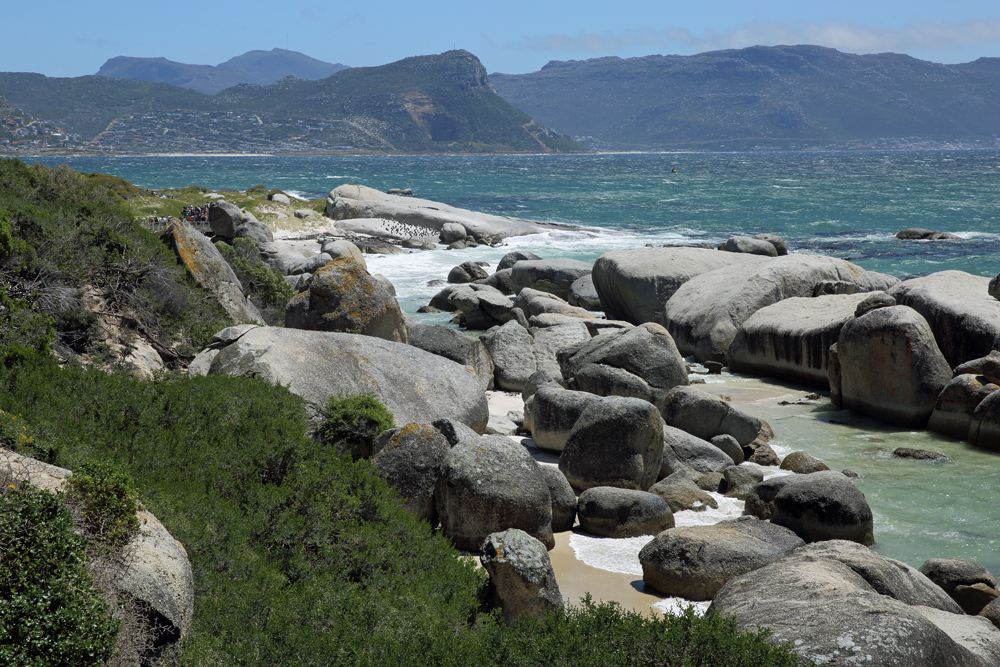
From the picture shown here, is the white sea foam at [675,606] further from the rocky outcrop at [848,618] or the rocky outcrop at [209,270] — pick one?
the rocky outcrop at [209,270]

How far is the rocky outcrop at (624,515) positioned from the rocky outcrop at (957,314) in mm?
9301

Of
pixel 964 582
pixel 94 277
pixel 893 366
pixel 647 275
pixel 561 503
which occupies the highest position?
pixel 94 277

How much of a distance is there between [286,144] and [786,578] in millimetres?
201706

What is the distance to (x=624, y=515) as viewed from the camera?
9.95 metres

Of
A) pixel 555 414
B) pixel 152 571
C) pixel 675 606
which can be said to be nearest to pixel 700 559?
pixel 675 606

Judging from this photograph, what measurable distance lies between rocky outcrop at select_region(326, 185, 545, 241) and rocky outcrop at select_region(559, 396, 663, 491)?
3183cm

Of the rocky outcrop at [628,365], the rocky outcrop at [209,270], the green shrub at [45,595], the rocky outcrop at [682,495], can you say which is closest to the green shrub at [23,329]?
the green shrub at [45,595]

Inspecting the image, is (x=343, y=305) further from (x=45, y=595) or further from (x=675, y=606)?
(x=45, y=595)

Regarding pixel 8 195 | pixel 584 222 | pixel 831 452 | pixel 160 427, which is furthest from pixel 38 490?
pixel 584 222

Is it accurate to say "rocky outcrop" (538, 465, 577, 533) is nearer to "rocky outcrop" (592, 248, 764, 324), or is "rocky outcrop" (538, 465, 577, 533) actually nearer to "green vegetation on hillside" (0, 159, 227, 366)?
"green vegetation on hillside" (0, 159, 227, 366)

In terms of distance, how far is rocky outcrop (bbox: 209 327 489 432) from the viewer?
34.6 ft

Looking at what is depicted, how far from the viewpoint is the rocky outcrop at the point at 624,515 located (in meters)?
9.91

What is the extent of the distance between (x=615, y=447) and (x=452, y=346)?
16.9 feet

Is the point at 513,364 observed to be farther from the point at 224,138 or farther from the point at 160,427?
the point at 224,138
